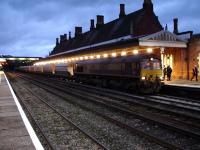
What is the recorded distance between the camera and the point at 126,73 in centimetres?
2462

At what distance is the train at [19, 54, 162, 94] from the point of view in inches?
897

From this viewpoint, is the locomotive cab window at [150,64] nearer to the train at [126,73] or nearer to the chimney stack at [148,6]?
the train at [126,73]

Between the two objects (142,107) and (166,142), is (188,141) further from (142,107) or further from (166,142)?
(142,107)

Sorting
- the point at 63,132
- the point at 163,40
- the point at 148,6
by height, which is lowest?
the point at 63,132

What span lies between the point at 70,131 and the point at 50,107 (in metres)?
6.48

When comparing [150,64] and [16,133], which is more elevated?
[150,64]

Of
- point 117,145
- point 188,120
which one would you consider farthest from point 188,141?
point 188,120

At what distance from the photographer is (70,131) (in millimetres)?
11305

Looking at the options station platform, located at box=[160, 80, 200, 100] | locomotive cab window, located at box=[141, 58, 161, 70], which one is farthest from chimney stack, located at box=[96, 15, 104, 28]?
locomotive cab window, located at box=[141, 58, 161, 70]

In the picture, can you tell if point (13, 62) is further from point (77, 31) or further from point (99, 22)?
point (99, 22)

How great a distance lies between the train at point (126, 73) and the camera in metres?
22.8

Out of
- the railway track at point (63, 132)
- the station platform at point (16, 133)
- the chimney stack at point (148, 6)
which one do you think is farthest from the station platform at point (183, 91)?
the chimney stack at point (148, 6)

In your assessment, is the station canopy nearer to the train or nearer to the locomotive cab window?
the train

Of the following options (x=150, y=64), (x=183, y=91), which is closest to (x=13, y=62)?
(x=150, y=64)
